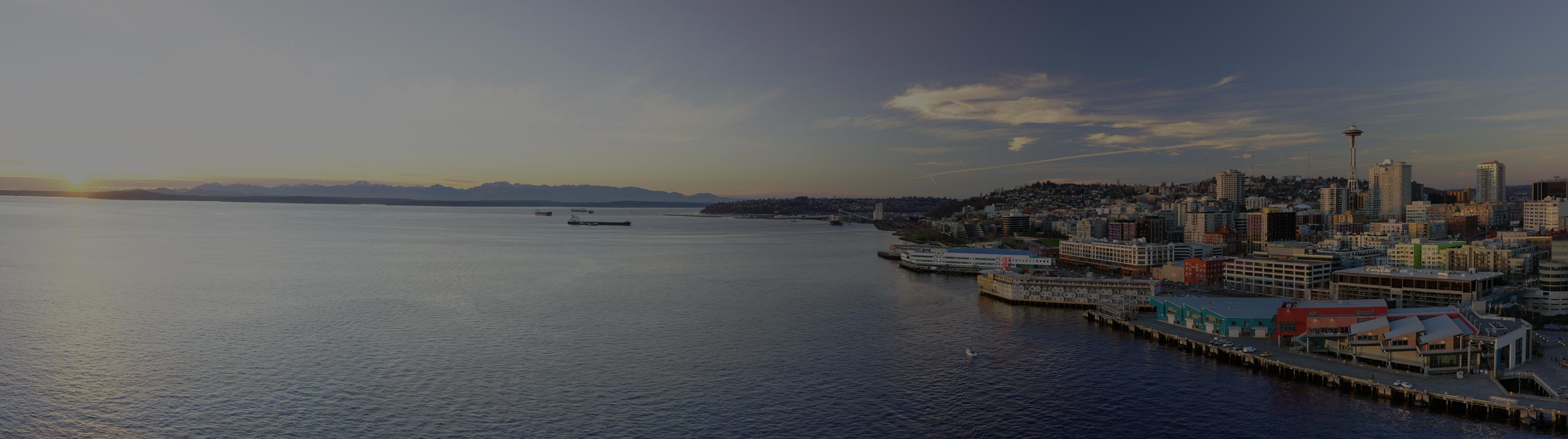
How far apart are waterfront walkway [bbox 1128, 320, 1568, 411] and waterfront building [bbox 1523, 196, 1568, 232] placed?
39.0 metres

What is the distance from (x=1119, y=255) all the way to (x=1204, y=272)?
7459mm

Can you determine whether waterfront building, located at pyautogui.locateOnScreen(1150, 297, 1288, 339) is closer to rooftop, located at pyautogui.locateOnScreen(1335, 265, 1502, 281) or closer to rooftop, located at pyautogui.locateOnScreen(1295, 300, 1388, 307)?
rooftop, located at pyautogui.locateOnScreen(1295, 300, 1388, 307)

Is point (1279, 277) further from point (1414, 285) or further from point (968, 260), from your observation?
point (968, 260)

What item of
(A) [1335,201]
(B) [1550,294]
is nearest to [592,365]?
(B) [1550,294]

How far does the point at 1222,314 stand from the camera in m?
17.5

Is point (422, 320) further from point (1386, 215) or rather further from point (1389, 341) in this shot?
point (1386, 215)

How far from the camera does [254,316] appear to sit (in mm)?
19625

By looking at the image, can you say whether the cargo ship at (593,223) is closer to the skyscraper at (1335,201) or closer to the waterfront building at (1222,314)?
the skyscraper at (1335,201)

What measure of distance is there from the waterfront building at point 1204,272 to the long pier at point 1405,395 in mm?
11983

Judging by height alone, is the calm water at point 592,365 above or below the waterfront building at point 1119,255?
below

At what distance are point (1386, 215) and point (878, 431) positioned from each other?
62762 millimetres

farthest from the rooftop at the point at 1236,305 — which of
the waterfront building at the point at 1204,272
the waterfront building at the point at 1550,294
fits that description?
the waterfront building at the point at 1204,272

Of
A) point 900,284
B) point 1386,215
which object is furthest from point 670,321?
point 1386,215

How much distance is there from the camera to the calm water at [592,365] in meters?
11.4
